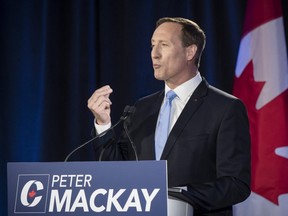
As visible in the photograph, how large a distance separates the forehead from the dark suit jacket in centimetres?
26

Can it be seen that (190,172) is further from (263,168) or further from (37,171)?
(263,168)

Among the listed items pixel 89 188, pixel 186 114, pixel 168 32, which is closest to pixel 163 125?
pixel 186 114

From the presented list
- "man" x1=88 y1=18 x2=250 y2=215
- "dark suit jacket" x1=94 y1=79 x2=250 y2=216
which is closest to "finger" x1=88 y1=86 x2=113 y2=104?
"man" x1=88 y1=18 x2=250 y2=215

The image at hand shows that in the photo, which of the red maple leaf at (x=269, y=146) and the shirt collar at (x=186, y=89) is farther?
the red maple leaf at (x=269, y=146)

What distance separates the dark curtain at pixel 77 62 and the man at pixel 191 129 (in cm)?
74

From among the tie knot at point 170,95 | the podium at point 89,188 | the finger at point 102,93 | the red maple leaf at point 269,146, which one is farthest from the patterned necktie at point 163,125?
the red maple leaf at point 269,146

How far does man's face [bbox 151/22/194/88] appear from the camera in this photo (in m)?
2.24

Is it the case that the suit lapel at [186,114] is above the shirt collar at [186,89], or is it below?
below

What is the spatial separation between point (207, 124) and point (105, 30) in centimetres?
138

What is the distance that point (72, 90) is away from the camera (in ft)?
10.3

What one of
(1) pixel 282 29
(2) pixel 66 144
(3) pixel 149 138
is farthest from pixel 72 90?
(1) pixel 282 29

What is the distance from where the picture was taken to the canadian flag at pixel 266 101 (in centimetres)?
283

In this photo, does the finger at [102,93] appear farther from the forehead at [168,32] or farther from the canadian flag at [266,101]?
the canadian flag at [266,101]

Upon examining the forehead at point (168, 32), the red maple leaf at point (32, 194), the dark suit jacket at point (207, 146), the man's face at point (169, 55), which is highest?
the forehead at point (168, 32)
